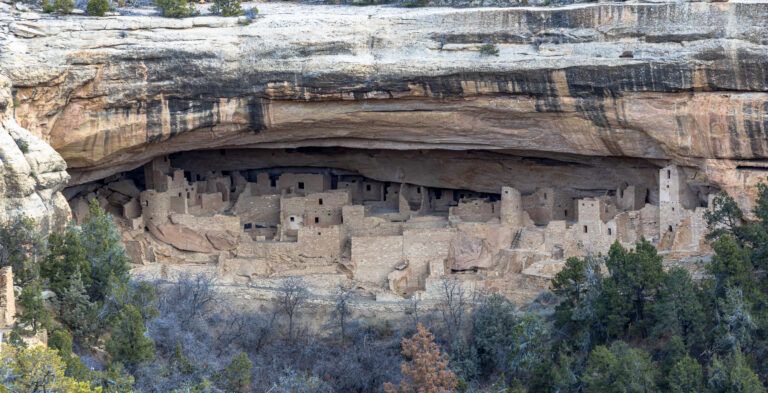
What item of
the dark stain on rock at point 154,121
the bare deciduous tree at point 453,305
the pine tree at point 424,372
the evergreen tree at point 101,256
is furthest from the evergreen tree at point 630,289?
the dark stain on rock at point 154,121

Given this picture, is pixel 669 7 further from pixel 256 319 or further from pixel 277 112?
pixel 256 319

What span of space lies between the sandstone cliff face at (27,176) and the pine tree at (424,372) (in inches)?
279

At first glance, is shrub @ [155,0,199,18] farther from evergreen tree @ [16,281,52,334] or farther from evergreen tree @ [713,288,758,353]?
evergreen tree @ [713,288,758,353]

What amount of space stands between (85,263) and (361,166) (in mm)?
11999

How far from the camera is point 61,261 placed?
2033cm

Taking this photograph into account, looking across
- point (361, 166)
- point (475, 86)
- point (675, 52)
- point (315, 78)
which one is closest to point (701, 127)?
point (675, 52)

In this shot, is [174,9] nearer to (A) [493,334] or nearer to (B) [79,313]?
(B) [79,313]

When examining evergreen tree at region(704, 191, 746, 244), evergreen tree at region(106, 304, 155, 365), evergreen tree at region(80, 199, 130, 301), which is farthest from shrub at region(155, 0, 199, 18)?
evergreen tree at region(704, 191, 746, 244)

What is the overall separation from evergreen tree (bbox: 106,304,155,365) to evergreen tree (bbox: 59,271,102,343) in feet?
1.85

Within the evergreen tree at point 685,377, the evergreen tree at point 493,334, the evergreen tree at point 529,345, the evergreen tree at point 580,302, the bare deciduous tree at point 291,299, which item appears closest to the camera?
the evergreen tree at point 685,377

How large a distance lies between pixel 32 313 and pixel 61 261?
92.3 inches

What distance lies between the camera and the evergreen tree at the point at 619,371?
20.2 metres

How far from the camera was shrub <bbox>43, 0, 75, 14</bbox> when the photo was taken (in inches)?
958

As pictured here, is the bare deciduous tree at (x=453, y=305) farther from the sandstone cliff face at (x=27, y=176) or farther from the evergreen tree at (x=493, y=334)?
the sandstone cliff face at (x=27, y=176)
